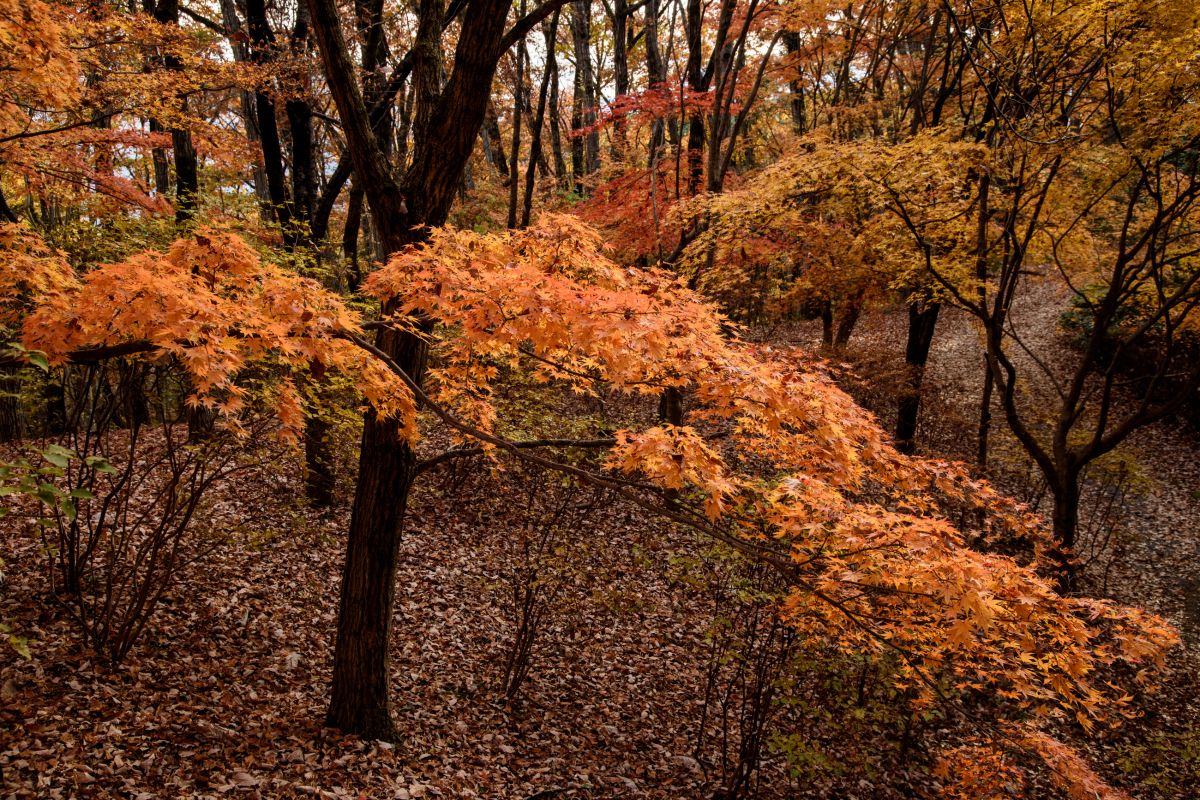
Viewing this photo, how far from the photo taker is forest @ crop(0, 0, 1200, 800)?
348 cm

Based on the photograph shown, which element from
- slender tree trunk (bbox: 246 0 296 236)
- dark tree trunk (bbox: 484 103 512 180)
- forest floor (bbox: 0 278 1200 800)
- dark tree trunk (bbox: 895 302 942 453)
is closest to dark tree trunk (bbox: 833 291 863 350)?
dark tree trunk (bbox: 895 302 942 453)

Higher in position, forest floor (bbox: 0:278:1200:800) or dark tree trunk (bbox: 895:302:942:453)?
dark tree trunk (bbox: 895:302:942:453)

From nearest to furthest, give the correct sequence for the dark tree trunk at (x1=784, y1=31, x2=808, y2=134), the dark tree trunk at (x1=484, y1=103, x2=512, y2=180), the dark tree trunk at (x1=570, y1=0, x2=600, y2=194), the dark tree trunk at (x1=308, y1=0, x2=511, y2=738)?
1. the dark tree trunk at (x1=308, y1=0, x2=511, y2=738)
2. the dark tree trunk at (x1=570, y1=0, x2=600, y2=194)
3. the dark tree trunk at (x1=784, y1=31, x2=808, y2=134)
4. the dark tree trunk at (x1=484, y1=103, x2=512, y2=180)

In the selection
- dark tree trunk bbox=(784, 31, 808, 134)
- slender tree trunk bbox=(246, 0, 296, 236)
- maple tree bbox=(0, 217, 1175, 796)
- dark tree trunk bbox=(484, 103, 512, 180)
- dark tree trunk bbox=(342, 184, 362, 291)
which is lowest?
maple tree bbox=(0, 217, 1175, 796)

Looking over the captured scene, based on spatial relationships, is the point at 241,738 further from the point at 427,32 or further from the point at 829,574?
the point at 427,32

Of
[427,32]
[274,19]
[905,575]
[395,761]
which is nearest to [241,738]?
[395,761]

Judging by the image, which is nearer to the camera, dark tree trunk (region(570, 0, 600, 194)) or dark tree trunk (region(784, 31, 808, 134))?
dark tree trunk (region(570, 0, 600, 194))

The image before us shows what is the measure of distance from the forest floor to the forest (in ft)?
0.14

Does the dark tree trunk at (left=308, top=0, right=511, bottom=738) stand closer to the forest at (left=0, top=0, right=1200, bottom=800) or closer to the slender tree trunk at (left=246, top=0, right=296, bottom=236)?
the forest at (left=0, top=0, right=1200, bottom=800)

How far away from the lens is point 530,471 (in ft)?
26.0

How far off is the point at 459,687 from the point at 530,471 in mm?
2803

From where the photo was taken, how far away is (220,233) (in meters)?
3.31

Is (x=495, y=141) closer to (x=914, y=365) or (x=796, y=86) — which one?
(x=796, y=86)

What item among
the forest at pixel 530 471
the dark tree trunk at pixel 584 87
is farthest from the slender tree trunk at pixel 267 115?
the dark tree trunk at pixel 584 87
